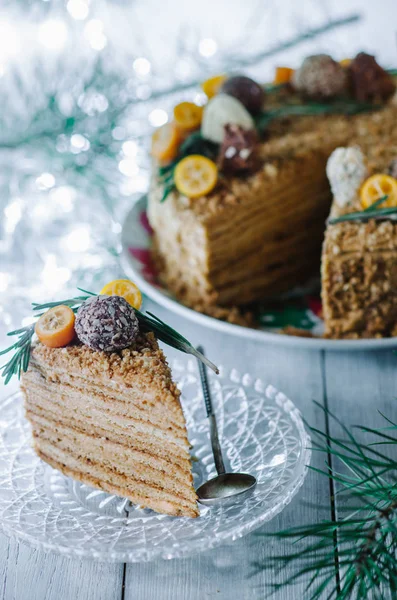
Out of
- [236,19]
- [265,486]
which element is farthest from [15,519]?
[236,19]

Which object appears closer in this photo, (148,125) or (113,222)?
(113,222)

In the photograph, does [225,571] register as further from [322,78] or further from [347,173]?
[322,78]

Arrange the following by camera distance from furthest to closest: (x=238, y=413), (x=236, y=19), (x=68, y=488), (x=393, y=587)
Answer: (x=236, y=19) < (x=238, y=413) < (x=68, y=488) < (x=393, y=587)

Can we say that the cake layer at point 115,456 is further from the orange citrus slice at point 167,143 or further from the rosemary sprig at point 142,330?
the orange citrus slice at point 167,143

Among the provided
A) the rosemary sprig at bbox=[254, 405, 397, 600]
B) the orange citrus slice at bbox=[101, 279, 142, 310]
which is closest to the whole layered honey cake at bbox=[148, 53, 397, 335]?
the orange citrus slice at bbox=[101, 279, 142, 310]

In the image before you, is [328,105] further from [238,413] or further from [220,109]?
[238,413]

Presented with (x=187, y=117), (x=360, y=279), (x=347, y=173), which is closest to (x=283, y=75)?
(x=187, y=117)
